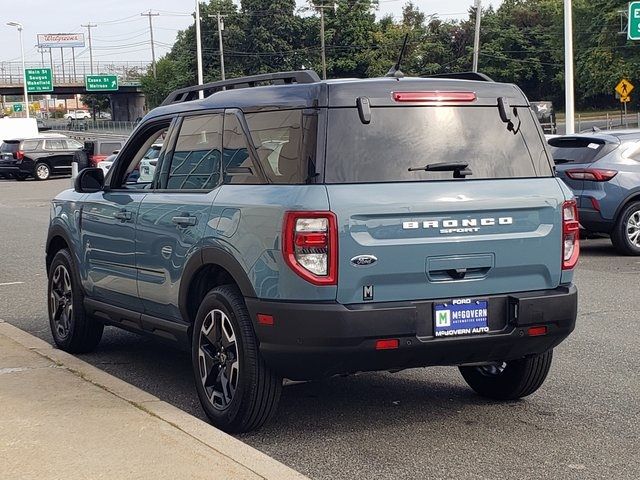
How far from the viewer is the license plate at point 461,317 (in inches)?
203

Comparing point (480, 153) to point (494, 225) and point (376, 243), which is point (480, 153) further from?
point (376, 243)

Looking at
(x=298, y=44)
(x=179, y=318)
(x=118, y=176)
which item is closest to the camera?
(x=179, y=318)

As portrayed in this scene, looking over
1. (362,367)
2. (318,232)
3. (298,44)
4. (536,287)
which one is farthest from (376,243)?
(298,44)

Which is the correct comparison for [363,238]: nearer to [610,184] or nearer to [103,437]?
[103,437]

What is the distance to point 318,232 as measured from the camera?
496 cm

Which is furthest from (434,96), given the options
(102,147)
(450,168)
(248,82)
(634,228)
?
(102,147)

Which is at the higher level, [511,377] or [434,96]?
[434,96]

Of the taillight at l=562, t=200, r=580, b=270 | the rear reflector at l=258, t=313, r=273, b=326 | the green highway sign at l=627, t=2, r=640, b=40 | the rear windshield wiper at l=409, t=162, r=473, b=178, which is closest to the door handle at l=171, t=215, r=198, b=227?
the rear reflector at l=258, t=313, r=273, b=326

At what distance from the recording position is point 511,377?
6.16 metres

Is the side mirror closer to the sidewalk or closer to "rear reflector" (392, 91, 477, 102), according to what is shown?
the sidewalk

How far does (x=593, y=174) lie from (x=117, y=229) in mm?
8475

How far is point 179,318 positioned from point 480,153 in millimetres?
2040

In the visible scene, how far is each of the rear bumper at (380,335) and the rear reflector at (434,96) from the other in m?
1.08

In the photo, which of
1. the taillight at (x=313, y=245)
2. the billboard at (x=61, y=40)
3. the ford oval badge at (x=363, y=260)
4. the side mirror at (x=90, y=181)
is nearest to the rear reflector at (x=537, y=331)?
the ford oval badge at (x=363, y=260)
